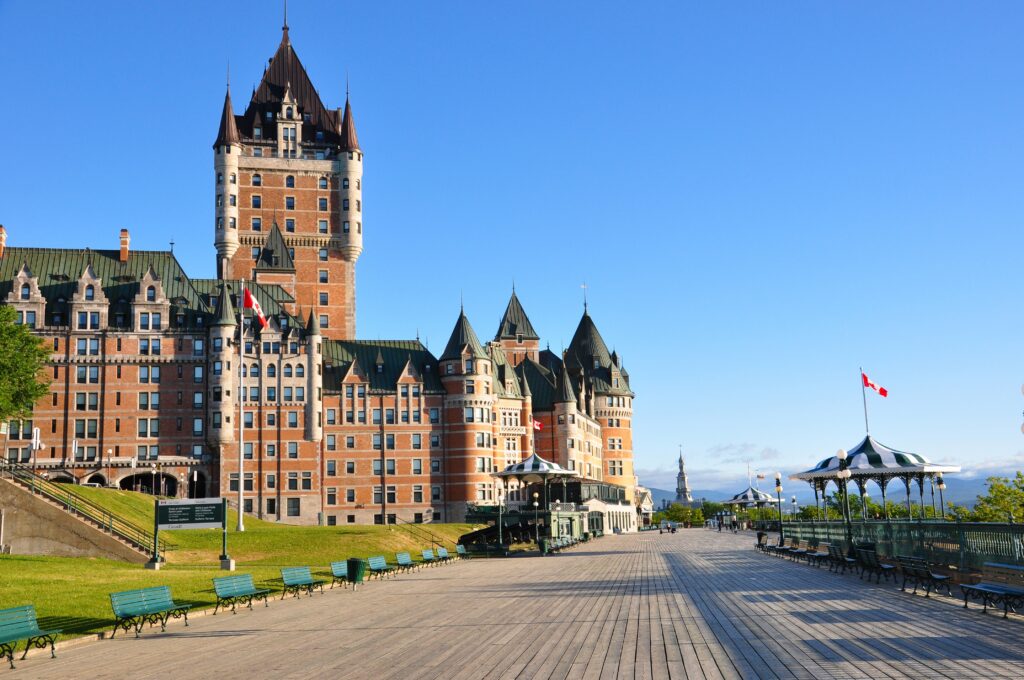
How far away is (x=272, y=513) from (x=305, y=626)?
79016mm

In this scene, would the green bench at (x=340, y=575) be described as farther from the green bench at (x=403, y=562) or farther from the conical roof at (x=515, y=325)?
the conical roof at (x=515, y=325)

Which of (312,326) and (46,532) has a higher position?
(312,326)

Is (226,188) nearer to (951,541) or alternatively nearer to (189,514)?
(189,514)

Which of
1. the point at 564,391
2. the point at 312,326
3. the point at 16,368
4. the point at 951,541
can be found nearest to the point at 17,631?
the point at 951,541

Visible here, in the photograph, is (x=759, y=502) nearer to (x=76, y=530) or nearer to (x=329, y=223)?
(x=329, y=223)

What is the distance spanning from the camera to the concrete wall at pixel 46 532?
48.8 m

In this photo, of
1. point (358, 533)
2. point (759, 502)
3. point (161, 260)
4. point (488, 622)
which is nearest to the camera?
point (488, 622)

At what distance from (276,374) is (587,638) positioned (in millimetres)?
84597

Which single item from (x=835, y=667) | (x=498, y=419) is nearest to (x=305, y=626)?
(x=835, y=667)

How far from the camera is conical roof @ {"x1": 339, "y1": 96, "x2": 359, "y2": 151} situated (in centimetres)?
11606

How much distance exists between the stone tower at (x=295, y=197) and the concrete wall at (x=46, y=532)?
62310 millimetres

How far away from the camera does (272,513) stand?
324 feet

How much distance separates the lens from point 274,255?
110625 mm

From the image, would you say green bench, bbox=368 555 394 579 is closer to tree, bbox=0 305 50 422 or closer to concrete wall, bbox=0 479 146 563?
concrete wall, bbox=0 479 146 563
